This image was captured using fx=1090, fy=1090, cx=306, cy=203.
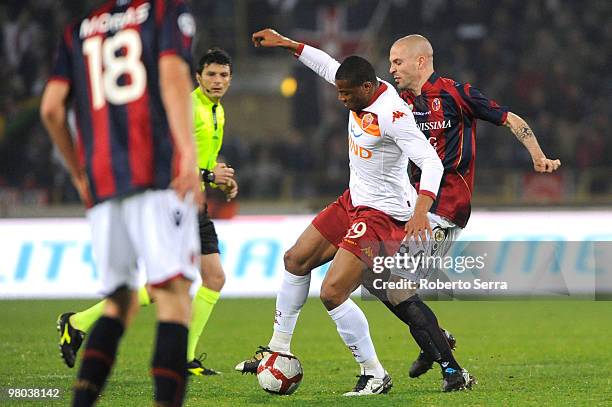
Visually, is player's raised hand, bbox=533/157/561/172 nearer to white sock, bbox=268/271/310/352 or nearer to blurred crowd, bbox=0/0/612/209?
white sock, bbox=268/271/310/352

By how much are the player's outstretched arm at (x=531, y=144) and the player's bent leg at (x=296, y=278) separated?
1.41m

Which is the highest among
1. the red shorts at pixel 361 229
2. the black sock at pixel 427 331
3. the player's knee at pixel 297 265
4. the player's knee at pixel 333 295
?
the red shorts at pixel 361 229

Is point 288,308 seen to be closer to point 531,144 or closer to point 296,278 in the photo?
point 296,278

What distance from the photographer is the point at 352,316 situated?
257 inches

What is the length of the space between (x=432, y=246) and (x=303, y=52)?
155 centimetres

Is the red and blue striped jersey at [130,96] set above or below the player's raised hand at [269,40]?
below

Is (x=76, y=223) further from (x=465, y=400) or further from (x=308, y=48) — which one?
(x=465, y=400)

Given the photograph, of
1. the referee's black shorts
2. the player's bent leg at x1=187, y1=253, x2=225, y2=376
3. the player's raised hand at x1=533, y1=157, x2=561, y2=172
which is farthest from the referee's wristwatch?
the player's raised hand at x1=533, y1=157, x2=561, y2=172

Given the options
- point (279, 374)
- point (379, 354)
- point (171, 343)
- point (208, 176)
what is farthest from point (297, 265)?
point (171, 343)

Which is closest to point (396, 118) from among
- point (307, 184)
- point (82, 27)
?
point (82, 27)

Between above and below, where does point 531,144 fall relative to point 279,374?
above

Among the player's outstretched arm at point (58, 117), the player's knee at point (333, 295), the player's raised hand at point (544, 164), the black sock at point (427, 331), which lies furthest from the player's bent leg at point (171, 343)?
the player's raised hand at point (544, 164)

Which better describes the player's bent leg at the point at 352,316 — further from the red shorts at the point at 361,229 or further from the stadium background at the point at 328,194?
the stadium background at the point at 328,194

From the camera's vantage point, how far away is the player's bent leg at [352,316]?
639 cm
